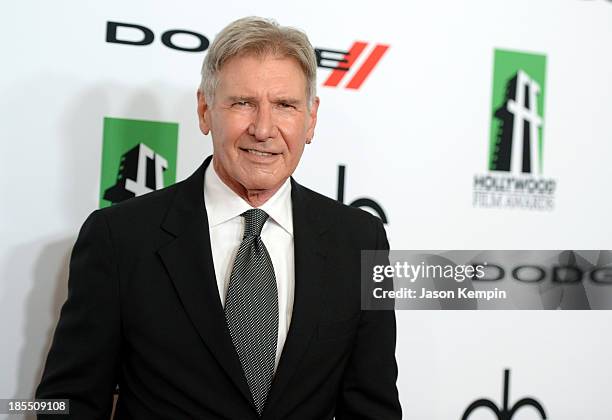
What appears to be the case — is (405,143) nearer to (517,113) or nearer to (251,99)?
(517,113)

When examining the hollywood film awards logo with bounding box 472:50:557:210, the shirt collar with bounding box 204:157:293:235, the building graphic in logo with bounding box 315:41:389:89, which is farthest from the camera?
the hollywood film awards logo with bounding box 472:50:557:210

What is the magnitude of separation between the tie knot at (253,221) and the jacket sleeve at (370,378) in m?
0.29

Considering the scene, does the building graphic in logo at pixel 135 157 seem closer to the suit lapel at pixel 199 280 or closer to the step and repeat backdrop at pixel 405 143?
the step and repeat backdrop at pixel 405 143

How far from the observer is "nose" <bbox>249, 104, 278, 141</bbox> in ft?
4.54

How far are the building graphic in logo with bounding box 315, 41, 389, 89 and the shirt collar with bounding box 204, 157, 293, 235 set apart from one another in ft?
1.61

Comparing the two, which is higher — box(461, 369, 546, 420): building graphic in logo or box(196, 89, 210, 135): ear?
box(196, 89, 210, 135): ear

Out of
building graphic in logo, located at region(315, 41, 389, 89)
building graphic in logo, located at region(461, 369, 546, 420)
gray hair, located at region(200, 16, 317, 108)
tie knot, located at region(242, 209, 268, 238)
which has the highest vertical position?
building graphic in logo, located at region(315, 41, 389, 89)

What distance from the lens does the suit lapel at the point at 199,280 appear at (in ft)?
4.41

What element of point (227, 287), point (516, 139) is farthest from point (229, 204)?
point (516, 139)

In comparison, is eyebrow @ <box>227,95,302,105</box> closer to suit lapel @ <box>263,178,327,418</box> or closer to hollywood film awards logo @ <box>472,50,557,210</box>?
suit lapel @ <box>263,178,327,418</box>

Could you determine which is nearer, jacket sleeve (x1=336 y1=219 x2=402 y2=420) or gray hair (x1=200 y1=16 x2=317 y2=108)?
gray hair (x1=200 y1=16 x2=317 y2=108)

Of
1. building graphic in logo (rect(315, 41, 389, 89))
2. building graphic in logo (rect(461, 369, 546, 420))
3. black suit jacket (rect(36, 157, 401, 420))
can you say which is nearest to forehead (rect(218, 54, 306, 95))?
black suit jacket (rect(36, 157, 401, 420))

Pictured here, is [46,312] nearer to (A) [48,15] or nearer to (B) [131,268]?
(B) [131,268]

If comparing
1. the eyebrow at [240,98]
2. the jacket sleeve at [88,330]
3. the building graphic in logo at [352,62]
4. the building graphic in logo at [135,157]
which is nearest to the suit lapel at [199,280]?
the jacket sleeve at [88,330]
